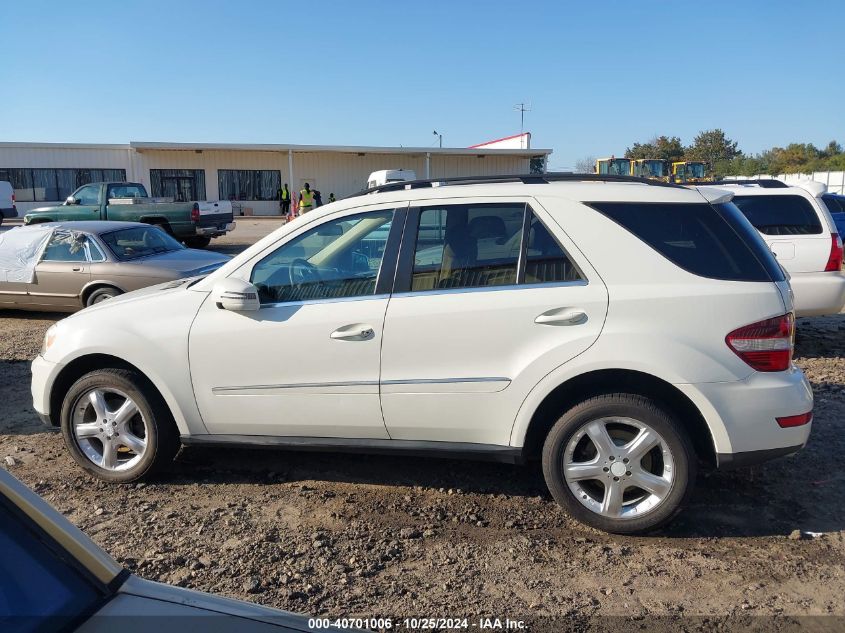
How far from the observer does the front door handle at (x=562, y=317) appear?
3.61 metres

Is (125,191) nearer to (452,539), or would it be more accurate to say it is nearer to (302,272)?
(302,272)

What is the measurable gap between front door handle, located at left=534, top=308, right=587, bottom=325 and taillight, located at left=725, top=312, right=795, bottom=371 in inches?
29.2

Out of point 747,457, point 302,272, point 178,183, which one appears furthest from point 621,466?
point 178,183

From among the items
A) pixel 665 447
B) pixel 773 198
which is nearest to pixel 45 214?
pixel 773 198

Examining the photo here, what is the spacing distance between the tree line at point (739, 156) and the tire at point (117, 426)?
49215mm

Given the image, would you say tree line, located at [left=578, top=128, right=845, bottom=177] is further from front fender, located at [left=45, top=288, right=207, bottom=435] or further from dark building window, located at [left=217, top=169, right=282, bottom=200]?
front fender, located at [left=45, top=288, right=207, bottom=435]

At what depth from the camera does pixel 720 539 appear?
3688 mm

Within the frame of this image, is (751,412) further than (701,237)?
No

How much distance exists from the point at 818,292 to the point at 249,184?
35.2m

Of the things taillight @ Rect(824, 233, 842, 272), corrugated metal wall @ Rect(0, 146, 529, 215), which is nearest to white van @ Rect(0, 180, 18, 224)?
corrugated metal wall @ Rect(0, 146, 529, 215)

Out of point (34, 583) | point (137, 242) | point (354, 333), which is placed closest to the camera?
point (34, 583)

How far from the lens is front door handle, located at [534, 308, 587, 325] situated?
361 cm

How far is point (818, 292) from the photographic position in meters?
7.45

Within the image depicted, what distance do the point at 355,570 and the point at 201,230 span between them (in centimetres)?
1564
